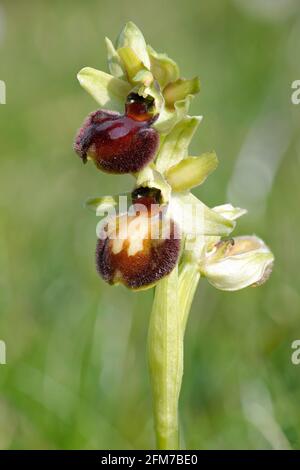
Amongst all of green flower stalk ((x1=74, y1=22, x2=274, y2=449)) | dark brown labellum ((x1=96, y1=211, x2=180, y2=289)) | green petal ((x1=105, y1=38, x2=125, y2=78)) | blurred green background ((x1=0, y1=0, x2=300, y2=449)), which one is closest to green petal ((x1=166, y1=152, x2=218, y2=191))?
green flower stalk ((x1=74, y1=22, x2=274, y2=449))

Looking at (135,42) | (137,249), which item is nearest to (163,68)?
(135,42)

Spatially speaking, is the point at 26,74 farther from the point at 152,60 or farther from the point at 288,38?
the point at 152,60

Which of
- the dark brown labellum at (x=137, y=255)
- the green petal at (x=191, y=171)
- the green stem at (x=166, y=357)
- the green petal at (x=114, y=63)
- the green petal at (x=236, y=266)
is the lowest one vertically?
the green stem at (x=166, y=357)

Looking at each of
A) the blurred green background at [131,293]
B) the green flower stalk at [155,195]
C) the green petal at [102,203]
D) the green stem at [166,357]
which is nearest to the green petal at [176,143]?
the green flower stalk at [155,195]

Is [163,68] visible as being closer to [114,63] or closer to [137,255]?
[114,63]

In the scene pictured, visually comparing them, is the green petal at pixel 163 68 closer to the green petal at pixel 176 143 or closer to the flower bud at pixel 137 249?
the green petal at pixel 176 143

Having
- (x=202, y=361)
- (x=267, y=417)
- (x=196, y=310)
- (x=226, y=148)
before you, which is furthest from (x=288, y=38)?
(x=267, y=417)

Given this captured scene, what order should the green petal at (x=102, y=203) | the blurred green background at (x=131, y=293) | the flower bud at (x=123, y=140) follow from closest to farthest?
the flower bud at (x=123, y=140)
the green petal at (x=102, y=203)
the blurred green background at (x=131, y=293)
